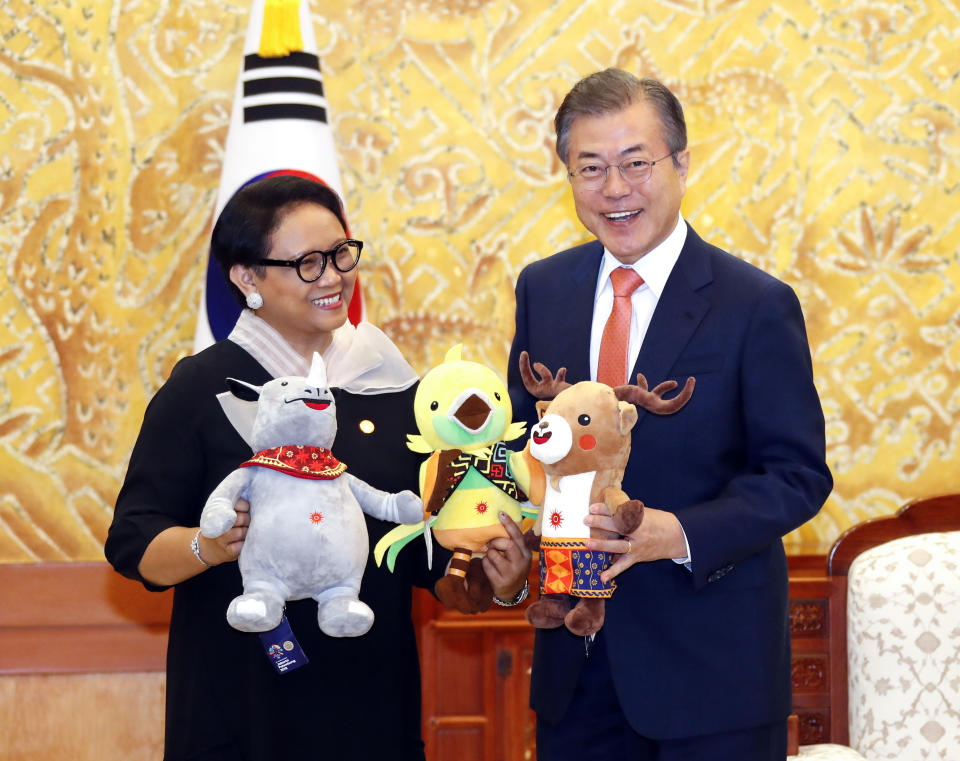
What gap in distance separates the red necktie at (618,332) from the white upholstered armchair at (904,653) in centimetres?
113

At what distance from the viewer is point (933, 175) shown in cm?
290

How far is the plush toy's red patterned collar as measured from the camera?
4.87 ft

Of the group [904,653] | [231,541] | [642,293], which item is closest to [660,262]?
[642,293]

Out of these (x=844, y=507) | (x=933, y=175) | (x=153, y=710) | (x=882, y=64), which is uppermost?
(x=882, y=64)

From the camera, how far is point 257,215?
166cm

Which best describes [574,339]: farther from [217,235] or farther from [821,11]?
[821,11]

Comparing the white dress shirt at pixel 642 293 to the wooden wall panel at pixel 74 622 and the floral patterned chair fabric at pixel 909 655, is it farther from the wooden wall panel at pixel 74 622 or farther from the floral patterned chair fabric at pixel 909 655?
the wooden wall panel at pixel 74 622

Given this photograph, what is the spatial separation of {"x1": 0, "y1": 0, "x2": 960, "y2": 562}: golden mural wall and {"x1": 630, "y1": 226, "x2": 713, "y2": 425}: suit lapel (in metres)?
1.27

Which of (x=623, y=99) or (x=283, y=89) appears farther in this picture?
(x=283, y=89)

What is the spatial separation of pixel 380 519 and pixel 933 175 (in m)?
2.07

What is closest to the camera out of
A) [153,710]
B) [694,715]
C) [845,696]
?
[694,715]

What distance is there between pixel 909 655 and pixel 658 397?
4.06 feet

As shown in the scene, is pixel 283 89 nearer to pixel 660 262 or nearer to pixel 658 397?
pixel 660 262

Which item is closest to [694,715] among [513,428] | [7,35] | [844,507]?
[513,428]
